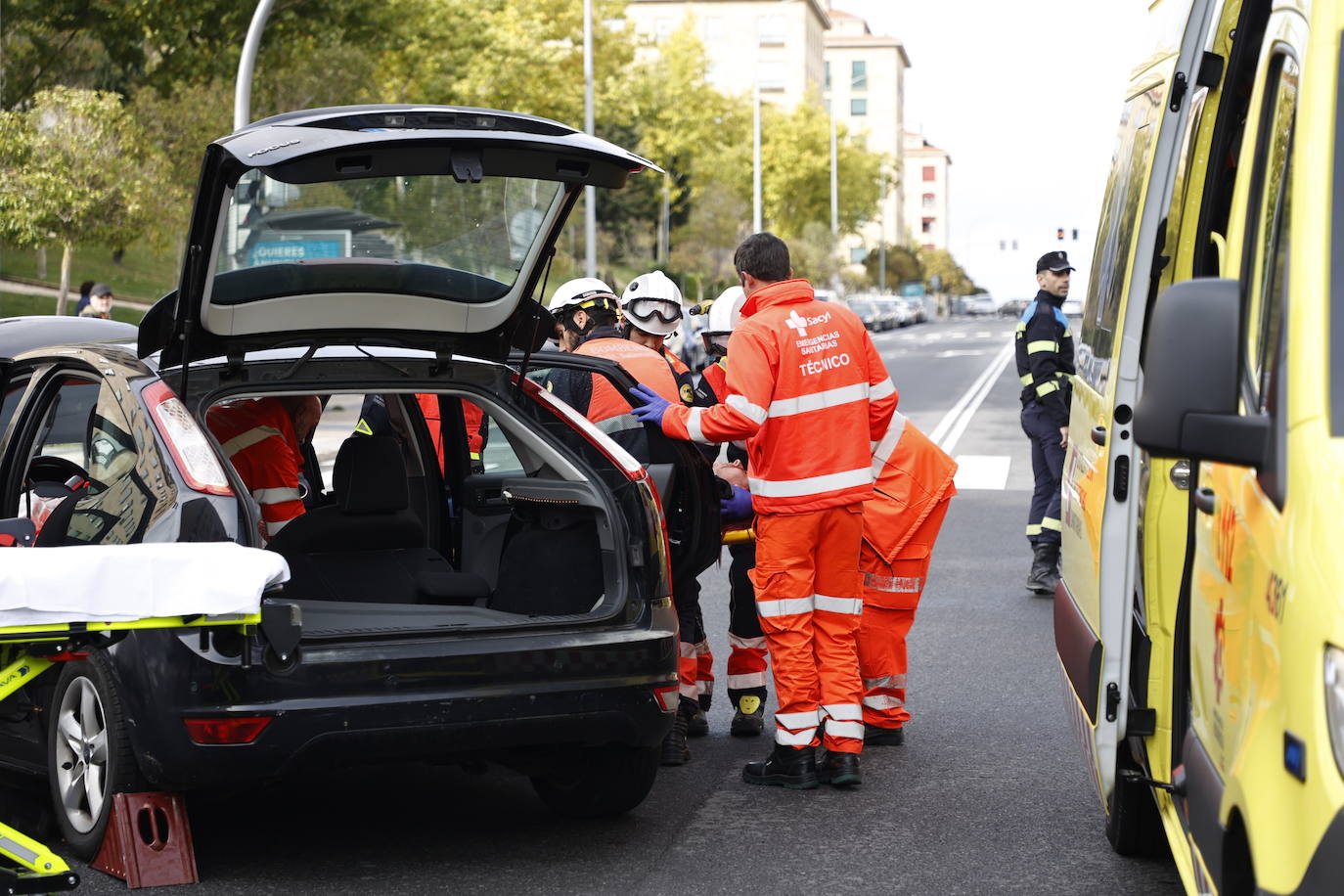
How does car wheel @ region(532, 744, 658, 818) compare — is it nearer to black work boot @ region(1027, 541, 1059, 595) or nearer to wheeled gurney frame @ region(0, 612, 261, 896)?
wheeled gurney frame @ region(0, 612, 261, 896)

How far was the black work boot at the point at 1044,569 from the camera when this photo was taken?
32.8 ft

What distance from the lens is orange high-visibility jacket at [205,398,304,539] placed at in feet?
21.4

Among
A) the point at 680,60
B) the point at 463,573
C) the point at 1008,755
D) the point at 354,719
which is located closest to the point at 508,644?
the point at 354,719

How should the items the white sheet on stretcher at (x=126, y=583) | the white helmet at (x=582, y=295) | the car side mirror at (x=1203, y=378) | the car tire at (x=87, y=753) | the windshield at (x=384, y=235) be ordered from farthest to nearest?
1. the white helmet at (x=582, y=295)
2. the windshield at (x=384, y=235)
3. the car tire at (x=87, y=753)
4. the white sheet on stretcher at (x=126, y=583)
5. the car side mirror at (x=1203, y=378)

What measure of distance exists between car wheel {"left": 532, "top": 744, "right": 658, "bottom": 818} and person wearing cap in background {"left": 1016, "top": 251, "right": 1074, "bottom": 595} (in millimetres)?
4844

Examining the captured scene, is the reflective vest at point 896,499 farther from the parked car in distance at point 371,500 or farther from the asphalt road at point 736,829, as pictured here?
the parked car in distance at point 371,500

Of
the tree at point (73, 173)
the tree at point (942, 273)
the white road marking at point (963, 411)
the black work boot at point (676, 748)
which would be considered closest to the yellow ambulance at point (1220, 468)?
the black work boot at point (676, 748)

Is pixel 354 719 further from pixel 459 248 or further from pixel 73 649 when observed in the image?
pixel 459 248

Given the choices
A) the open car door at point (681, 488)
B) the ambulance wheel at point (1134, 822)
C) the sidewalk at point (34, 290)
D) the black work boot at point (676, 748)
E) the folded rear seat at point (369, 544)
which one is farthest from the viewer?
the sidewalk at point (34, 290)

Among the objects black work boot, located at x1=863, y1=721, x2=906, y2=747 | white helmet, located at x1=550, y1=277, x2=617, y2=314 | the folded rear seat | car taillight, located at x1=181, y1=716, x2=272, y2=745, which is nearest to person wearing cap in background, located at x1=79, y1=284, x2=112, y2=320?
white helmet, located at x1=550, y1=277, x2=617, y2=314

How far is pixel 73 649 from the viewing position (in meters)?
4.64

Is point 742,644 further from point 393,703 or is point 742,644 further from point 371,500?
point 393,703

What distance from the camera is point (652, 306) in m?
7.45

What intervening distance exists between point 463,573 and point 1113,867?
222 centimetres
